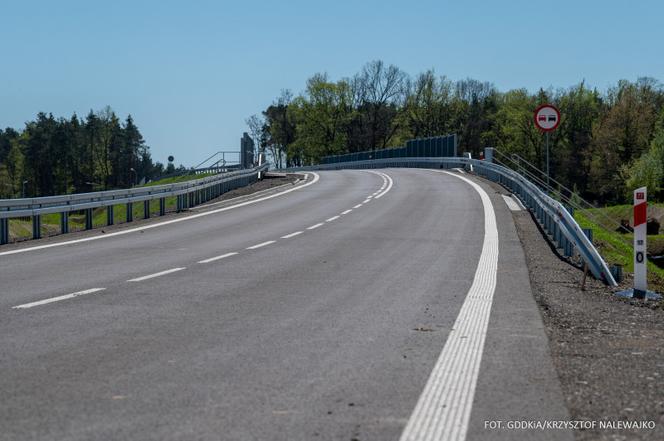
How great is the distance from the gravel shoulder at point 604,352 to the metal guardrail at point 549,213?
0.98ft

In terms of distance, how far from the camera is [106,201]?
2377 centimetres

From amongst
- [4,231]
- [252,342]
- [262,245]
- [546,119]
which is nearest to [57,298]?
[252,342]

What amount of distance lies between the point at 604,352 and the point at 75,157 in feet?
577

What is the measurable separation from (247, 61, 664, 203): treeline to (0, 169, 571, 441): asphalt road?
79194 millimetres

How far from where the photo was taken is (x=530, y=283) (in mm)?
11656

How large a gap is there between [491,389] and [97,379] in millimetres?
2382

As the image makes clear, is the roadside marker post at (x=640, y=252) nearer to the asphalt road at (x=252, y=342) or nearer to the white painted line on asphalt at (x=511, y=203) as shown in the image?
the asphalt road at (x=252, y=342)

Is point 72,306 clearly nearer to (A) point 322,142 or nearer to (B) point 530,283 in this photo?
(B) point 530,283

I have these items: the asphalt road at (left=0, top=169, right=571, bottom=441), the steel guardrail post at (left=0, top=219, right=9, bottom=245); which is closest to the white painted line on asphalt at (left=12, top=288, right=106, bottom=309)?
the asphalt road at (left=0, top=169, right=571, bottom=441)

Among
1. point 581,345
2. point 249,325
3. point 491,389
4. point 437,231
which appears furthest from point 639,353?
point 437,231

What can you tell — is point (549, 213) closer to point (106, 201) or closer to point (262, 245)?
point (262, 245)

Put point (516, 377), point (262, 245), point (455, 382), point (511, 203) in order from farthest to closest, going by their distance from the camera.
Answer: point (511, 203) < point (262, 245) < point (516, 377) < point (455, 382)

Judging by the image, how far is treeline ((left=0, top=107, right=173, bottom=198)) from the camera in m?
170

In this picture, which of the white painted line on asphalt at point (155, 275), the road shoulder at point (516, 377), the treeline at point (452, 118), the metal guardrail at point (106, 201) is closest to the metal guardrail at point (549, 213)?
the road shoulder at point (516, 377)
